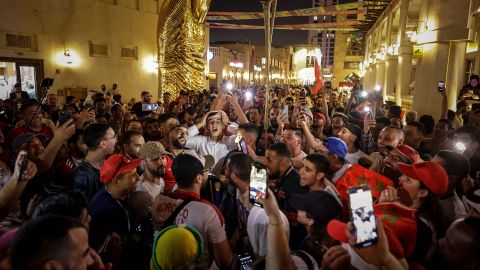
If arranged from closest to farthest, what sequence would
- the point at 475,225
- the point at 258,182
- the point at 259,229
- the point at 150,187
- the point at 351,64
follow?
the point at 475,225 < the point at 258,182 < the point at 259,229 < the point at 150,187 < the point at 351,64

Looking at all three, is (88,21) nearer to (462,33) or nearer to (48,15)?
(48,15)

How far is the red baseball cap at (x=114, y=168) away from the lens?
3109mm

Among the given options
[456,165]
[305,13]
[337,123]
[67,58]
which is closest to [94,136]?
[456,165]

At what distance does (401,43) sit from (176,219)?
14292mm

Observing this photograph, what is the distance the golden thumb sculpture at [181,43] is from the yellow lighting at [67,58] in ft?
13.4

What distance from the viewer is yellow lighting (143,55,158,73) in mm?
18944

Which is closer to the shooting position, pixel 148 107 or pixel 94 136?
pixel 94 136

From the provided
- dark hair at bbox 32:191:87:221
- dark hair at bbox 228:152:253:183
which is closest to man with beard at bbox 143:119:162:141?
dark hair at bbox 228:152:253:183

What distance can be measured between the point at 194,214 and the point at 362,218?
1.37 m

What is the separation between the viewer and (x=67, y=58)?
594 inches

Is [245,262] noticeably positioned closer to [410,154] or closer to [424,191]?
[424,191]

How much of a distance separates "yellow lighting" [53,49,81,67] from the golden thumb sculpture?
408 cm

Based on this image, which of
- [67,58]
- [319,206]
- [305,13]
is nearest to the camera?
[319,206]

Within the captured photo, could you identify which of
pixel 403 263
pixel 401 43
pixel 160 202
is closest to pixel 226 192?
pixel 160 202
